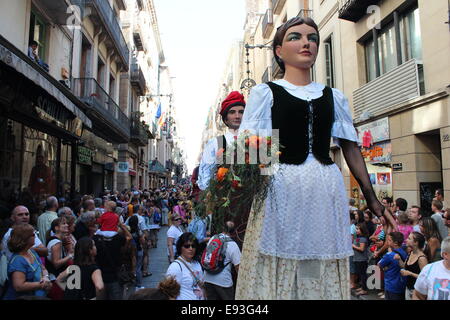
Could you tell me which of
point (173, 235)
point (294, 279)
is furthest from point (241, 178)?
point (173, 235)

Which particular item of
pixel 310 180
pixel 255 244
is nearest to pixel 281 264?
pixel 255 244

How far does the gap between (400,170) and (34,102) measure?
9094 millimetres

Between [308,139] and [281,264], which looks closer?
[281,264]

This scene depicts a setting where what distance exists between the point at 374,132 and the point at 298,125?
10559 millimetres

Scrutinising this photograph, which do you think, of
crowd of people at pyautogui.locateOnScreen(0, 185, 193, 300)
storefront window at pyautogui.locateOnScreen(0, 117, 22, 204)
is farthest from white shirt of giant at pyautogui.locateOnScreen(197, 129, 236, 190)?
storefront window at pyautogui.locateOnScreen(0, 117, 22, 204)

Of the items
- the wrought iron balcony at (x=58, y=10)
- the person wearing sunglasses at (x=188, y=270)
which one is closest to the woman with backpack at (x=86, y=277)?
the person wearing sunglasses at (x=188, y=270)

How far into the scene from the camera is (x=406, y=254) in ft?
16.5

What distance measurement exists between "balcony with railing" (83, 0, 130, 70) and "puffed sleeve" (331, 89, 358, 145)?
13853 millimetres

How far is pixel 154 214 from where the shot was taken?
43.4 ft

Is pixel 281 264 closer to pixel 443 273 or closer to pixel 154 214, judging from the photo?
pixel 443 273

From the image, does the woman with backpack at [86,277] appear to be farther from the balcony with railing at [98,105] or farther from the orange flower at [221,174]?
the balcony with railing at [98,105]

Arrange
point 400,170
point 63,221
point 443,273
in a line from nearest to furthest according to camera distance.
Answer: point 443,273, point 63,221, point 400,170

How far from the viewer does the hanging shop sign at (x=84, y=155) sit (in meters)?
13.2

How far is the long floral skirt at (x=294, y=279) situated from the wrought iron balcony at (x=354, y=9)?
38.3 ft
